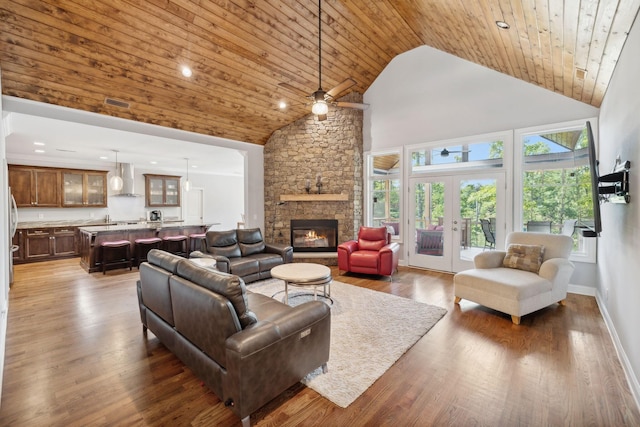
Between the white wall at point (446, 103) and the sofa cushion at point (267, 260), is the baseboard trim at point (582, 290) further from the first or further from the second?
the sofa cushion at point (267, 260)

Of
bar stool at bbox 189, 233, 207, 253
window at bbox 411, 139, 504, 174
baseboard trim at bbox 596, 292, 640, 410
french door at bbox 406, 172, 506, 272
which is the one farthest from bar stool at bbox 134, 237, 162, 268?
baseboard trim at bbox 596, 292, 640, 410

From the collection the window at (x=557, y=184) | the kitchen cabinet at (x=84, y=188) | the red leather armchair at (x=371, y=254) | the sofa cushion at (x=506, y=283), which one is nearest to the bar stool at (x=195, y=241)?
the kitchen cabinet at (x=84, y=188)

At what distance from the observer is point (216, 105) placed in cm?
536

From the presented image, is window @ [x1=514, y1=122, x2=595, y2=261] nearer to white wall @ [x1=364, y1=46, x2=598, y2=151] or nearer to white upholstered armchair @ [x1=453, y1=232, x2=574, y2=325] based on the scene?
white wall @ [x1=364, y1=46, x2=598, y2=151]

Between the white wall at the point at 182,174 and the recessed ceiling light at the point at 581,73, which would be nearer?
the recessed ceiling light at the point at 581,73

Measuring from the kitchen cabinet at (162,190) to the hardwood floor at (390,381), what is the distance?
6570mm

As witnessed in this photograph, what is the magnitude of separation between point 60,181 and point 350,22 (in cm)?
843

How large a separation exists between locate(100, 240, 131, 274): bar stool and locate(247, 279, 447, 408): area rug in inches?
132

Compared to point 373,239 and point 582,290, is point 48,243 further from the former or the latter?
point 582,290

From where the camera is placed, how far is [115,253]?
6.14m

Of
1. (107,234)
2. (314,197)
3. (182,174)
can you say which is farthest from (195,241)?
(182,174)

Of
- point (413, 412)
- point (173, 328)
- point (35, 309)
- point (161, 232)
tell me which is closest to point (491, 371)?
point (413, 412)

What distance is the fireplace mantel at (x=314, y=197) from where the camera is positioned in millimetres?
6508

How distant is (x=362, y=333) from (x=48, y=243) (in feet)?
27.2
